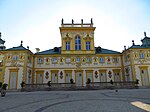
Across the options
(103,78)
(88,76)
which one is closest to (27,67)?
(88,76)

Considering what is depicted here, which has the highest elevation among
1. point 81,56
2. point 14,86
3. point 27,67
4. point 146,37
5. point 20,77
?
point 146,37

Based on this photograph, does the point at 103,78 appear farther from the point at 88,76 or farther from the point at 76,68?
the point at 76,68

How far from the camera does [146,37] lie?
35812mm

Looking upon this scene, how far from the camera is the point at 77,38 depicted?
33656 mm

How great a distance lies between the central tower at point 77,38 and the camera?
1278 inches

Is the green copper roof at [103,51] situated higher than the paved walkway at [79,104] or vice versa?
the green copper roof at [103,51]

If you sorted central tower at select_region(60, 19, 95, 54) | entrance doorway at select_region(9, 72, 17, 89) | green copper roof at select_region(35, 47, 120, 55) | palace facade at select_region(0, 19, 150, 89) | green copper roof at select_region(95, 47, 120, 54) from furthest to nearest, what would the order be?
green copper roof at select_region(95, 47, 120, 54) → green copper roof at select_region(35, 47, 120, 55) → central tower at select_region(60, 19, 95, 54) → palace facade at select_region(0, 19, 150, 89) → entrance doorway at select_region(9, 72, 17, 89)

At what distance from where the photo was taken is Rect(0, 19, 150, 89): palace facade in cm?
2835

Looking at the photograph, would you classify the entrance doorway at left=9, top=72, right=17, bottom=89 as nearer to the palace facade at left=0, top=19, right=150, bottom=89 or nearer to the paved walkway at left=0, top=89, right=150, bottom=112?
the palace facade at left=0, top=19, right=150, bottom=89

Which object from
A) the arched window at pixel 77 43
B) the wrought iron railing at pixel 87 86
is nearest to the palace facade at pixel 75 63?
the arched window at pixel 77 43

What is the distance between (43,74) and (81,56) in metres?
Result: 9.65

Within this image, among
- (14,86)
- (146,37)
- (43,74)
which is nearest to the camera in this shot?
(14,86)

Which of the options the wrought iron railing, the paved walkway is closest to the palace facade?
the wrought iron railing

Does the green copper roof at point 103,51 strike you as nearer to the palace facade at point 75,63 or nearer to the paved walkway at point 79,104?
the palace facade at point 75,63
